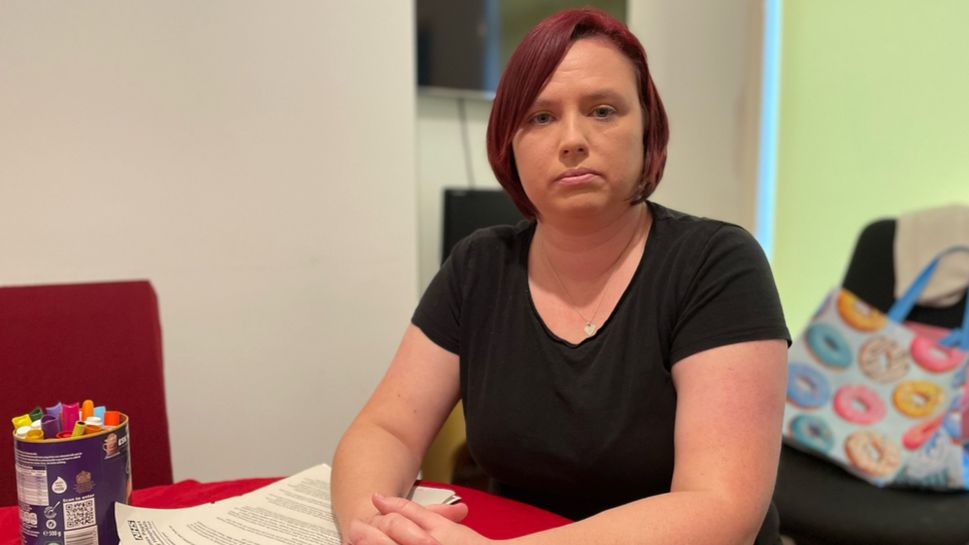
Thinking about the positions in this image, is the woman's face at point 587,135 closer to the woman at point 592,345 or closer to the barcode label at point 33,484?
the woman at point 592,345

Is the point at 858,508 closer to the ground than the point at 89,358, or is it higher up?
closer to the ground

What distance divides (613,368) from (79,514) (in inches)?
25.4

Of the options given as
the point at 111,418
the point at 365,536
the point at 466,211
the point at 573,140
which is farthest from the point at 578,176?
the point at 466,211

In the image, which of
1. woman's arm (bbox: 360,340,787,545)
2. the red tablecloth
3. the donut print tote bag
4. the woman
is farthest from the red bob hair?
the donut print tote bag

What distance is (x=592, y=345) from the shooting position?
984 mm

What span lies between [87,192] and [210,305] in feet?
1.16

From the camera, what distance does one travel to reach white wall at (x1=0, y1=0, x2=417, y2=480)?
1.46 meters

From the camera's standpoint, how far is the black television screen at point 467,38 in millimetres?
2500

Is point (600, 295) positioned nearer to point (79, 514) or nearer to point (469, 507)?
point (469, 507)

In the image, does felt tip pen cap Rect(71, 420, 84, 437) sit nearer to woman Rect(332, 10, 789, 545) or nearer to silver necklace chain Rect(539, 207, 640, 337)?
woman Rect(332, 10, 789, 545)

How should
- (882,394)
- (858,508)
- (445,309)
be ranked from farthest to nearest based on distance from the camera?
(882,394), (858,508), (445,309)

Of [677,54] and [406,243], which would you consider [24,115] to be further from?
[677,54]

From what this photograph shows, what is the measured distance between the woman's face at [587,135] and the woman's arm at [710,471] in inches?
10.1

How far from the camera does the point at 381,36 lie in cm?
186
